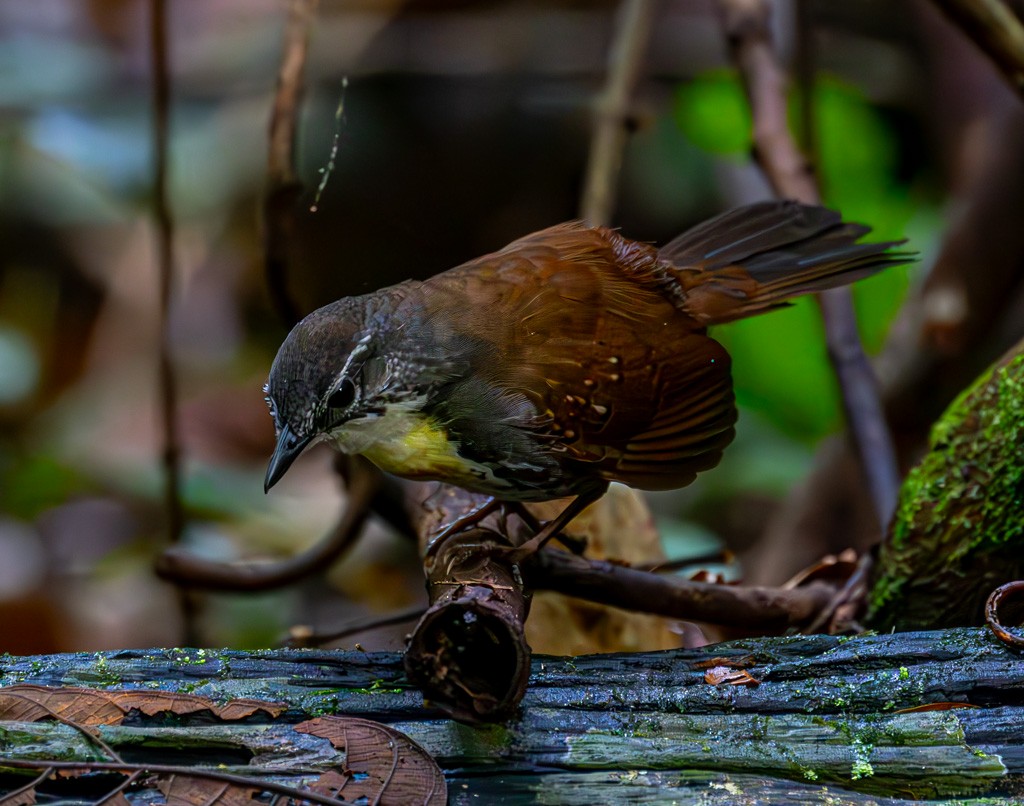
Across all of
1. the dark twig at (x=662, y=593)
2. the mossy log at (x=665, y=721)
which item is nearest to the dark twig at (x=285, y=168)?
the dark twig at (x=662, y=593)

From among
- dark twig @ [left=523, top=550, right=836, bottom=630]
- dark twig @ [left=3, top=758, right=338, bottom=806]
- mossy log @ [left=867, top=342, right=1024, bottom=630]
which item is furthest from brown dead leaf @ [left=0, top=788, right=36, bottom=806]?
mossy log @ [left=867, top=342, right=1024, bottom=630]

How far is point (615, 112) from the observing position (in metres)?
4.64

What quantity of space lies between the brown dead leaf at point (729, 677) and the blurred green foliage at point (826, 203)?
2.76 metres

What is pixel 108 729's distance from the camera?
2117mm

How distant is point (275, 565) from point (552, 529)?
1.71 meters

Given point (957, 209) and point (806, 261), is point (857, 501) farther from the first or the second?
point (806, 261)

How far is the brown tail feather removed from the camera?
3078 millimetres

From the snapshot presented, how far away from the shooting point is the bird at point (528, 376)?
2.52 meters

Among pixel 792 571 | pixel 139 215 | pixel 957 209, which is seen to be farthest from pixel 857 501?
pixel 139 215

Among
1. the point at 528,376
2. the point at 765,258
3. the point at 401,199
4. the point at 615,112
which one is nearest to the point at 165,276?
the point at 401,199

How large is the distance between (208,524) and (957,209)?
393cm

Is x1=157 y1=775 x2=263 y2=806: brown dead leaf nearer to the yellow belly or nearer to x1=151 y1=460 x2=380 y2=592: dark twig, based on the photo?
the yellow belly

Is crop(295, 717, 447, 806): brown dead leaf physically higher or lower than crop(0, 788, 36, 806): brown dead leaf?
higher

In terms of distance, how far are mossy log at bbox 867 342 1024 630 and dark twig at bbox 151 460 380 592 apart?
1677 mm
